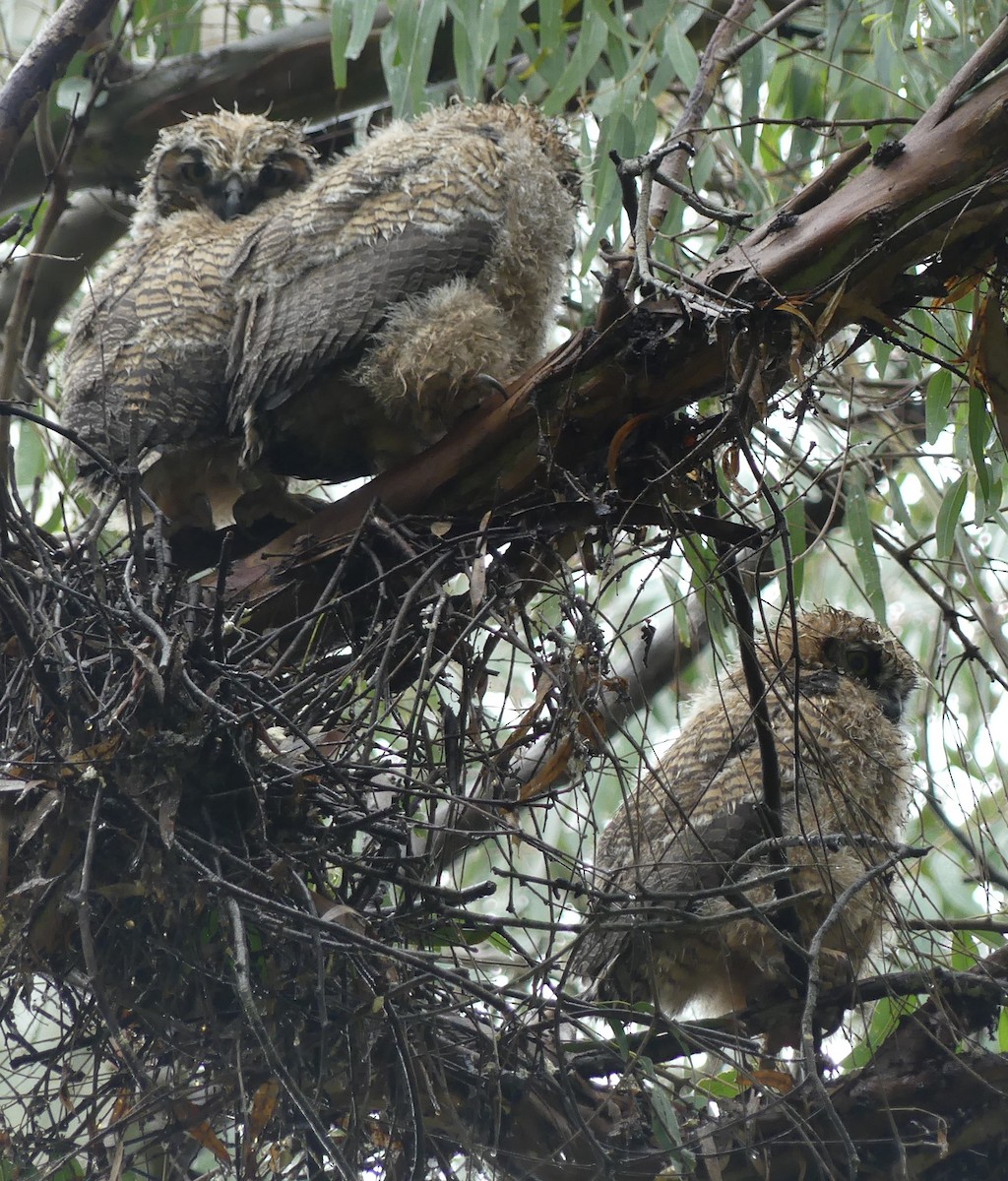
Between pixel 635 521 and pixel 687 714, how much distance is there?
4.52 feet

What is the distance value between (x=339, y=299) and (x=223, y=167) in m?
0.89

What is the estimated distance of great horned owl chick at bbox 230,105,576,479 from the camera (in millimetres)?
2295

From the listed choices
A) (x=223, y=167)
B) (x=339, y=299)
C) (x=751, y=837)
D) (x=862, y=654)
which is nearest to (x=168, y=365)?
(x=339, y=299)

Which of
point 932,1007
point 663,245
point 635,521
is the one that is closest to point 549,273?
point 663,245

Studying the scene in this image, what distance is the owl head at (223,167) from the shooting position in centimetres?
305

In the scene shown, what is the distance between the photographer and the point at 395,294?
235 cm

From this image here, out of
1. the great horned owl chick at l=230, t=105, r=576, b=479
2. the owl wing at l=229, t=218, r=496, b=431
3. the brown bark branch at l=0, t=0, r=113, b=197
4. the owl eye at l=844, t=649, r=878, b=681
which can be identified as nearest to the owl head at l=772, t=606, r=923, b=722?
the owl eye at l=844, t=649, r=878, b=681

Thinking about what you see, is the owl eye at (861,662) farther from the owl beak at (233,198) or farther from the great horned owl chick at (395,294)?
the owl beak at (233,198)

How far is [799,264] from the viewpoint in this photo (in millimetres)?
1822

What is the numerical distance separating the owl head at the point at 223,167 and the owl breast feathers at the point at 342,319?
1.17 feet

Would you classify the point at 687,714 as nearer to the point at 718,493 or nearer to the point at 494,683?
the point at 494,683

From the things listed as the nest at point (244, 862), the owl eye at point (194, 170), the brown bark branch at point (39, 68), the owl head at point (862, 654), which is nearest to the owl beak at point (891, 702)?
the owl head at point (862, 654)

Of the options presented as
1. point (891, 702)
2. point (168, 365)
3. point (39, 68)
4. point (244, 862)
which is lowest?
point (891, 702)

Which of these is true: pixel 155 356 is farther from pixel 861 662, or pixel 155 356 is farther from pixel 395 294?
pixel 861 662
